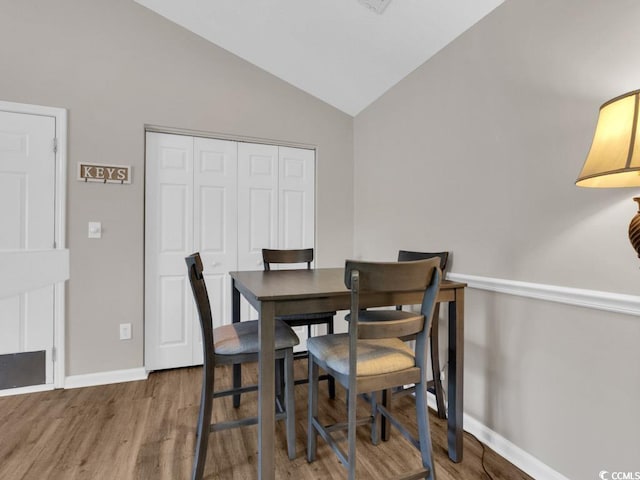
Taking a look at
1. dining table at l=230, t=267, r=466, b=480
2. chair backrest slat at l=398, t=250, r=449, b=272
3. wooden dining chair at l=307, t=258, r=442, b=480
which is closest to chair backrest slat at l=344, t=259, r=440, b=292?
wooden dining chair at l=307, t=258, r=442, b=480

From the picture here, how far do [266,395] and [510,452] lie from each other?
1285mm

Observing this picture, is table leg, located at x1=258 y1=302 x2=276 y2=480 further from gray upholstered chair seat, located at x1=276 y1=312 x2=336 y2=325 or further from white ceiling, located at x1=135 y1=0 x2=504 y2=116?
white ceiling, located at x1=135 y1=0 x2=504 y2=116

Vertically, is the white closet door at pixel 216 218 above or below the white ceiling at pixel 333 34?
below

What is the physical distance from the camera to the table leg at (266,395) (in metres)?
1.31

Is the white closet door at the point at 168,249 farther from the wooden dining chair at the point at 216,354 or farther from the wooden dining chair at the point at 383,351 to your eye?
the wooden dining chair at the point at 383,351

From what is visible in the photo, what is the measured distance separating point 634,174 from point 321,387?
2.17 metres

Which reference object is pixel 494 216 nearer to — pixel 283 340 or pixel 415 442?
pixel 415 442

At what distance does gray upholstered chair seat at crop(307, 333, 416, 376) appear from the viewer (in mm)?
1308

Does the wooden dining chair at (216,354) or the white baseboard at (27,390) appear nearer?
the wooden dining chair at (216,354)

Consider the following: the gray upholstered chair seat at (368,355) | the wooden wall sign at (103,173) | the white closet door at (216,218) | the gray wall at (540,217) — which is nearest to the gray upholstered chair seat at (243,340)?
the gray upholstered chair seat at (368,355)

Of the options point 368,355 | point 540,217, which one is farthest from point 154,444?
point 540,217

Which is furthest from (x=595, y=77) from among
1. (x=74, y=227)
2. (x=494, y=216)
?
(x=74, y=227)

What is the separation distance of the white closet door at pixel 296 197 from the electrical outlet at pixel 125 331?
4.65 ft

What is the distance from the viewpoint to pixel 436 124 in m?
2.17
